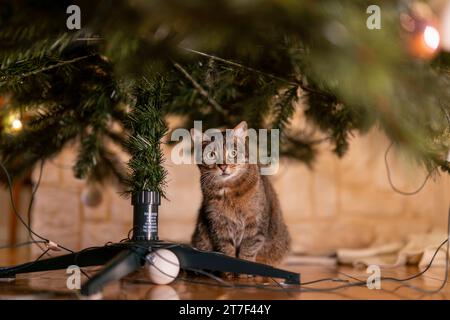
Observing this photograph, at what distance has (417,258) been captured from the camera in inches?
57.0

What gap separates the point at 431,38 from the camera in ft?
2.64

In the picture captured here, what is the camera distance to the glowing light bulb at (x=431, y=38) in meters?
0.78

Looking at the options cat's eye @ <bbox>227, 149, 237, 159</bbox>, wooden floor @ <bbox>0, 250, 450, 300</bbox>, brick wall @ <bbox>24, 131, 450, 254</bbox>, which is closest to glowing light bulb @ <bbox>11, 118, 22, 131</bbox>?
wooden floor @ <bbox>0, 250, 450, 300</bbox>

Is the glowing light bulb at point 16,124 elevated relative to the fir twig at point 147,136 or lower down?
elevated

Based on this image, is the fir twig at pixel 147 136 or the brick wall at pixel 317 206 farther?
the brick wall at pixel 317 206

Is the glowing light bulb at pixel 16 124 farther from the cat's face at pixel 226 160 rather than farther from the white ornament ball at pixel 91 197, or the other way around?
the white ornament ball at pixel 91 197

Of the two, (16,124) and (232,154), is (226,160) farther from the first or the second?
(16,124)

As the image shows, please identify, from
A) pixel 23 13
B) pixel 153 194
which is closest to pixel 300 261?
pixel 153 194

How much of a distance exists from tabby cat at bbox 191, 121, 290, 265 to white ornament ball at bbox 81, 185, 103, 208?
3.19 feet

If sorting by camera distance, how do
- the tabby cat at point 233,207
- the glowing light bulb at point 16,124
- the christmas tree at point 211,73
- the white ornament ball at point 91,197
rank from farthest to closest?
the white ornament ball at point 91,197
the glowing light bulb at point 16,124
the tabby cat at point 233,207
the christmas tree at point 211,73

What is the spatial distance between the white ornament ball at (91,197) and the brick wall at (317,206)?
20 millimetres

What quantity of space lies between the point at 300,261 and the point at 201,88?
2.30 feet

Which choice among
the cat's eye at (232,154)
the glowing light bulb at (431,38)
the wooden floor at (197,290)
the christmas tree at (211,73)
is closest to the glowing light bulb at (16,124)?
the christmas tree at (211,73)

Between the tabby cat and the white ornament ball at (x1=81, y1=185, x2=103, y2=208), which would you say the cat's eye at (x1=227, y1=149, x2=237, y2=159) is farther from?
the white ornament ball at (x1=81, y1=185, x2=103, y2=208)
